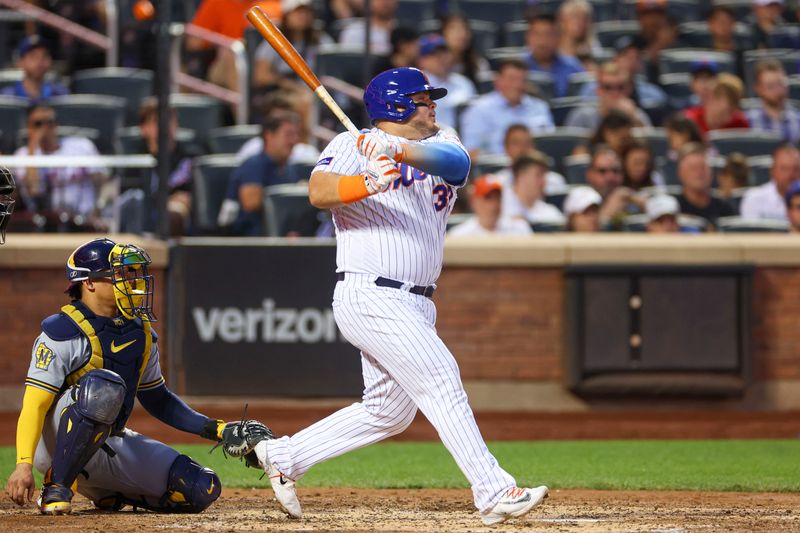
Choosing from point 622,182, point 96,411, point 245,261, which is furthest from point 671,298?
point 96,411

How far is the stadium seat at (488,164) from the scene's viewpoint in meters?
10.9

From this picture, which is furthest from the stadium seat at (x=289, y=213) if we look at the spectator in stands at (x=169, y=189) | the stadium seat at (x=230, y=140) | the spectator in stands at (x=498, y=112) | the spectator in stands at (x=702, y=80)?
the spectator in stands at (x=702, y=80)

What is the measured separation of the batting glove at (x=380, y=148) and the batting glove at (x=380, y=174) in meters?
0.02

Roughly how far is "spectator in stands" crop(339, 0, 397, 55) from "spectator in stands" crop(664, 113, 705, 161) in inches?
100

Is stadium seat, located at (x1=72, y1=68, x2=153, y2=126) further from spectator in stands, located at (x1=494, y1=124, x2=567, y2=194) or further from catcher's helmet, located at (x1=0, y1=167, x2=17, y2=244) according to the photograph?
catcher's helmet, located at (x1=0, y1=167, x2=17, y2=244)

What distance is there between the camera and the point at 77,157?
9742 millimetres

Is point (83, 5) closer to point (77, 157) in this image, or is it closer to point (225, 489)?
point (77, 157)

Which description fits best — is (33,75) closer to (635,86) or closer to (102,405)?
(635,86)

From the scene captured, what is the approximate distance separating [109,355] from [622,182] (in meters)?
6.37

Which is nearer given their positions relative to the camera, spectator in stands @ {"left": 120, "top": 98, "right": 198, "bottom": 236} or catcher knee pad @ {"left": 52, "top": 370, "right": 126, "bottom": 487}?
catcher knee pad @ {"left": 52, "top": 370, "right": 126, "bottom": 487}

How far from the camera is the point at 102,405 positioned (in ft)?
16.2

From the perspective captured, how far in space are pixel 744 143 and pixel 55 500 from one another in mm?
8174

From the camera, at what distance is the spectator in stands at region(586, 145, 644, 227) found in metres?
10.6

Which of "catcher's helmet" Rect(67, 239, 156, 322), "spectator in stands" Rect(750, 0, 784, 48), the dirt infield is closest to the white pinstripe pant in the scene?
the dirt infield
